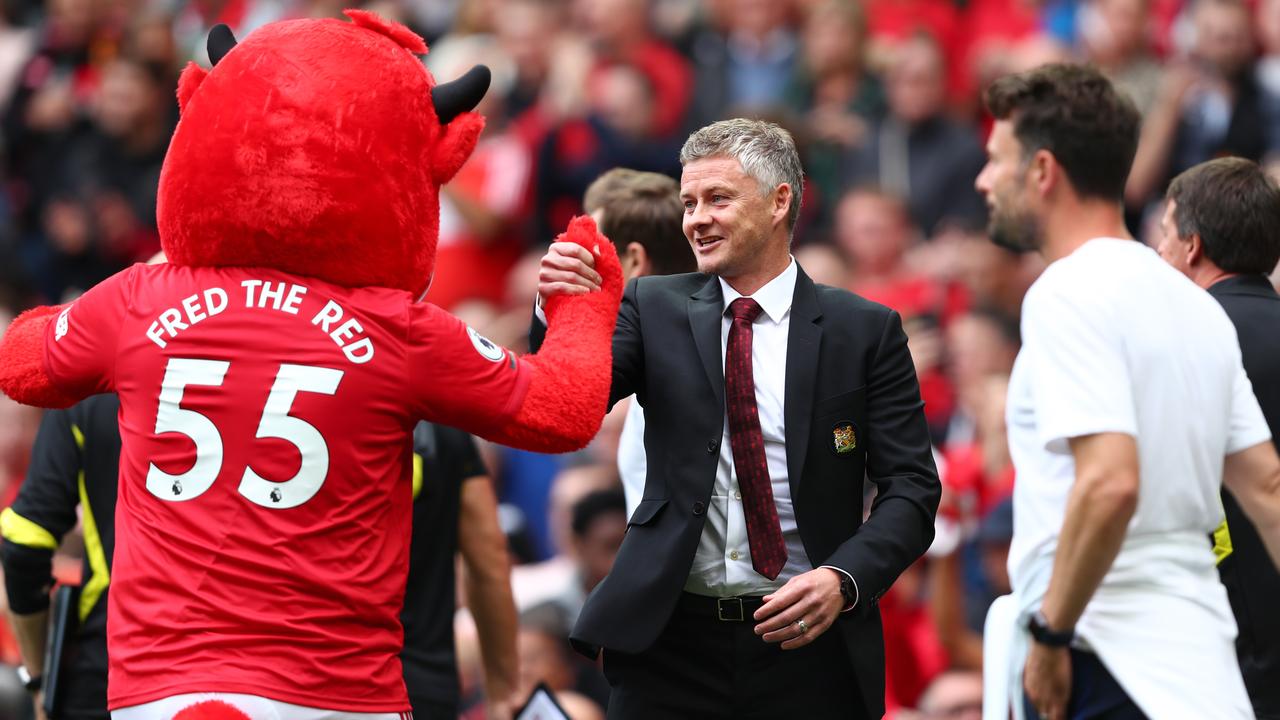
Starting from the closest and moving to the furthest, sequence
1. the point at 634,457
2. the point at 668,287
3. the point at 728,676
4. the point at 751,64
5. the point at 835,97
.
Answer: the point at 728,676, the point at 668,287, the point at 634,457, the point at 835,97, the point at 751,64

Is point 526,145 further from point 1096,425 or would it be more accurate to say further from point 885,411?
point 1096,425

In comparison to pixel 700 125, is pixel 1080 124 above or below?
above

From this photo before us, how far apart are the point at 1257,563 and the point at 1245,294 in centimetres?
67

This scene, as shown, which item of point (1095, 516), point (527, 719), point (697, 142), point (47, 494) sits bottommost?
point (527, 719)

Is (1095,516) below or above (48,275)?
above

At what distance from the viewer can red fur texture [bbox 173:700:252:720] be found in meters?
3.35

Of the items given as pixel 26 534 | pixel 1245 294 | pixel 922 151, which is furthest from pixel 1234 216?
pixel 922 151

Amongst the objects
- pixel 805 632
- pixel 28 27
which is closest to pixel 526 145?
pixel 28 27

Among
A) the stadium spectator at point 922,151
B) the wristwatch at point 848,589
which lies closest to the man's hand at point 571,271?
the wristwatch at point 848,589

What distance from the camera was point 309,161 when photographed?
355 cm

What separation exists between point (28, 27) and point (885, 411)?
9.88 metres

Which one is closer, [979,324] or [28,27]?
[979,324]

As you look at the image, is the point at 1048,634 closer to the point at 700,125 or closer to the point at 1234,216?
the point at 1234,216

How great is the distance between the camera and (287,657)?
136 inches
